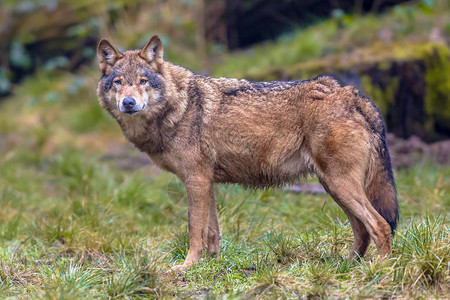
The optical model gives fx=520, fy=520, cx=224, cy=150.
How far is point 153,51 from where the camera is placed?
17.8 ft

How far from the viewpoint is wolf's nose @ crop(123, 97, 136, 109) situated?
495cm

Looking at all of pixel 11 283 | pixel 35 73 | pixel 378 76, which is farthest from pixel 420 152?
pixel 35 73

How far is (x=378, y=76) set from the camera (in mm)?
8789

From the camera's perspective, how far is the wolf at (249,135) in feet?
15.7

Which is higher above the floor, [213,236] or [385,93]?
[385,93]

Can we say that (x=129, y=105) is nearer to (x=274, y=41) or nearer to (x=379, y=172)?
(x=379, y=172)

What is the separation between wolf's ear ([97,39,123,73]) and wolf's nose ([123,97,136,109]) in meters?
0.66

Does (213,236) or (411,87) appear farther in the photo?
(411,87)

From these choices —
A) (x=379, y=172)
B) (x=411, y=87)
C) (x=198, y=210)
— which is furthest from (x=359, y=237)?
(x=411, y=87)

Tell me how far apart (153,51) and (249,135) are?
1341mm

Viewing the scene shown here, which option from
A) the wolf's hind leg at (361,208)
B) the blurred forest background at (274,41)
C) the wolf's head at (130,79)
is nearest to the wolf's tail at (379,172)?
the wolf's hind leg at (361,208)

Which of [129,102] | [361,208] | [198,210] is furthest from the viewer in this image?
[198,210]

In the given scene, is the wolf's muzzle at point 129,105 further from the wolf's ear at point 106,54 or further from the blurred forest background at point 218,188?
the blurred forest background at point 218,188

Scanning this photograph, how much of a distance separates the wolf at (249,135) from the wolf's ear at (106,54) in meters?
0.01
